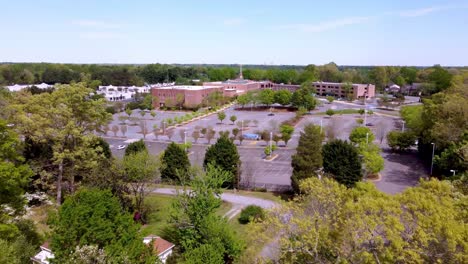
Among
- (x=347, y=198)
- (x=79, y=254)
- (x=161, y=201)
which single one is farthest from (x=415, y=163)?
(x=79, y=254)

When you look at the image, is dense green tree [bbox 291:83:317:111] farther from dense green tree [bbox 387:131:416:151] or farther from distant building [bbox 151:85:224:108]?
dense green tree [bbox 387:131:416:151]

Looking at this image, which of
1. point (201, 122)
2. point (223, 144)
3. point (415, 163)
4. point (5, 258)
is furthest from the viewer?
point (201, 122)

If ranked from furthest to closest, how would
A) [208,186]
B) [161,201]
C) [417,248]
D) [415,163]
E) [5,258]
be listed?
1. [415,163]
2. [161,201]
3. [208,186]
4. [5,258]
5. [417,248]

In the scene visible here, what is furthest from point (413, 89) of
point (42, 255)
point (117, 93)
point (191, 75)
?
point (42, 255)

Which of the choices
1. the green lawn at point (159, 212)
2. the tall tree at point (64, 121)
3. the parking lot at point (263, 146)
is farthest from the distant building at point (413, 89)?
the tall tree at point (64, 121)

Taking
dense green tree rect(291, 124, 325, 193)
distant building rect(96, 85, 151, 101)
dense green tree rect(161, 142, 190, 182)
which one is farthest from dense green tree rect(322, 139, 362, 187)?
distant building rect(96, 85, 151, 101)

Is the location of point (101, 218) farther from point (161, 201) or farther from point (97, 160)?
point (161, 201)

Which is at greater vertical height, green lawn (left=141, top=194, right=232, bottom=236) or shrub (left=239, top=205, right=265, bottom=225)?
shrub (left=239, top=205, right=265, bottom=225)

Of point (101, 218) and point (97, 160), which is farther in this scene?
point (97, 160)
